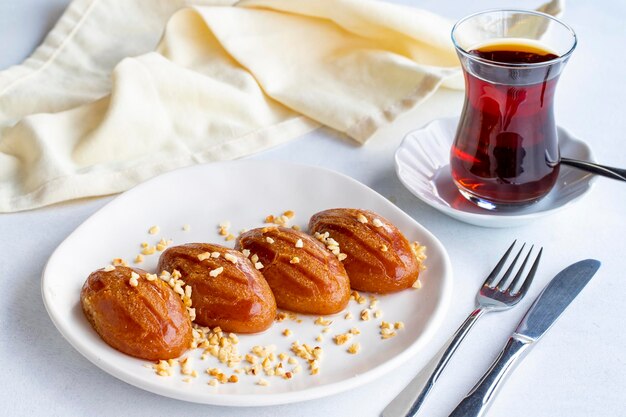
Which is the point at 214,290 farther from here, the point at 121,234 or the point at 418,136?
the point at 418,136

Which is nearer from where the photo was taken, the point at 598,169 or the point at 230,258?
the point at 230,258

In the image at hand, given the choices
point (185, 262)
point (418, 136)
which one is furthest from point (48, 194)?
point (418, 136)

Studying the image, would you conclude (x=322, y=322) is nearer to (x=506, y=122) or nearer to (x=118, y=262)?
(x=118, y=262)

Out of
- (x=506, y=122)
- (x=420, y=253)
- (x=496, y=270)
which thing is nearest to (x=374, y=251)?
(x=420, y=253)

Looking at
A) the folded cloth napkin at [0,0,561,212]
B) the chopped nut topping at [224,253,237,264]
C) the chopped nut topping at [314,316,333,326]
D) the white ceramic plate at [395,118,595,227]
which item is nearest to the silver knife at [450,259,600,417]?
the white ceramic plate at [395,118,595,227]

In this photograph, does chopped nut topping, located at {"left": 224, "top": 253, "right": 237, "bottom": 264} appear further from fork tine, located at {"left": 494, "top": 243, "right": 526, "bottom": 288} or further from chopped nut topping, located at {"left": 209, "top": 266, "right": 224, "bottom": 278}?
fork tine, located at {"left": 494, "top": 243, "right": 526, "bottom": 288}

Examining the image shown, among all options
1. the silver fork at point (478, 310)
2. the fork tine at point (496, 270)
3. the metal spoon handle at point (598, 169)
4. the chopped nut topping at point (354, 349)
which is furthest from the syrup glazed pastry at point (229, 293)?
the metal spoon handle at point (598, 169)

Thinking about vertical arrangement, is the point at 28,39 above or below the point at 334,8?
below
